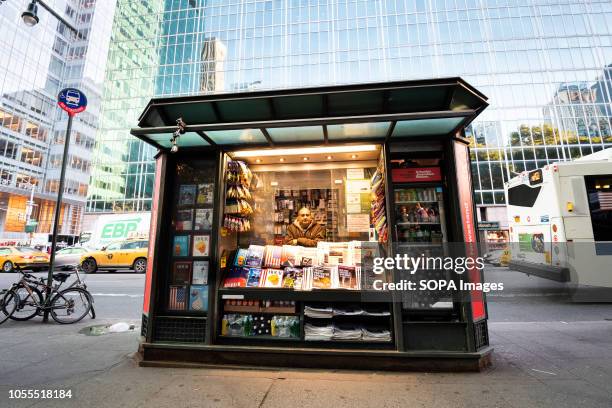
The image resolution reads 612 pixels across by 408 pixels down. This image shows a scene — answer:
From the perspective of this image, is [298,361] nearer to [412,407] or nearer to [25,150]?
[412,407]

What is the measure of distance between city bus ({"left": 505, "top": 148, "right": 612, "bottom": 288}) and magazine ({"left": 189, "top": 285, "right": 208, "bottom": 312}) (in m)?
8.87

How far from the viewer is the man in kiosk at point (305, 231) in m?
5.41

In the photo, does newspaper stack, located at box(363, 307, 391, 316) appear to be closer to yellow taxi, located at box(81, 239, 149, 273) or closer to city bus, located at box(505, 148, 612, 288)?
city bus, located at box(505, 148, 612, 288)

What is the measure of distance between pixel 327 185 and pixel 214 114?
248 centimetres

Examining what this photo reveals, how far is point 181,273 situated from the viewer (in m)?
4.56

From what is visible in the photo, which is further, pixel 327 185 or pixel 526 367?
pixel 327 185

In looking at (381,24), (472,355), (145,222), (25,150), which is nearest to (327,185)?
(472,355)

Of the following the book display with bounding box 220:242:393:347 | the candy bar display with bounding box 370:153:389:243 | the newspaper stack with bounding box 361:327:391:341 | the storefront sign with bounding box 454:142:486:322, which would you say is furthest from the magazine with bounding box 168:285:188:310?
the storefront sign with bounding box 454:142:486:322

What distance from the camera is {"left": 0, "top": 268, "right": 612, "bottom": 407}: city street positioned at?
10.3ft

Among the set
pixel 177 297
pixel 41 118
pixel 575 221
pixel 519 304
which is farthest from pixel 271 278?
pixel 41 118

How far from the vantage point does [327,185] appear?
573 centimetres

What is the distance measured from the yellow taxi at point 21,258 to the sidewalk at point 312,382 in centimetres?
1649

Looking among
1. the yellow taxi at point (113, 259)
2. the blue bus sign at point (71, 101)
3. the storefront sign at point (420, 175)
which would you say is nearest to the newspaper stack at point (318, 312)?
the storefront sign at point (420, 175)

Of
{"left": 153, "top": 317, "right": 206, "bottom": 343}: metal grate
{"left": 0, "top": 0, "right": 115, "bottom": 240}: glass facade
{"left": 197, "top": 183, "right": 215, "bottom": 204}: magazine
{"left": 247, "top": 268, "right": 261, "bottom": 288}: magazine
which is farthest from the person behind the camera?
{"left": 0, "top": 0, "right": 115, "bottom": 240}: glass facade
